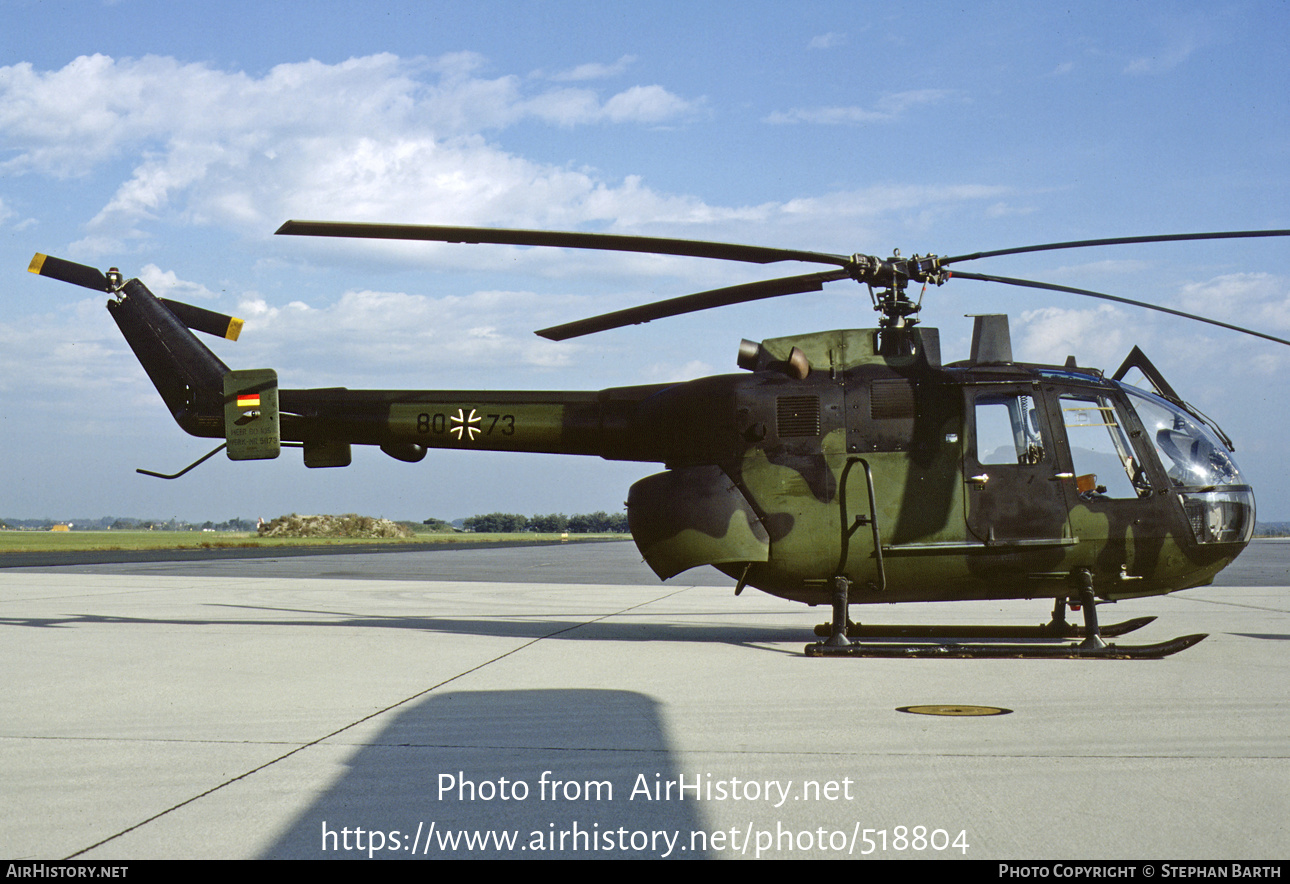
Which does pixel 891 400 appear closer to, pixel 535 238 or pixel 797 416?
pixel 797 416

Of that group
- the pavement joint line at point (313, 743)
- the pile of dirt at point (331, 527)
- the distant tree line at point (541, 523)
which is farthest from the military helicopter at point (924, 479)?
the distant tree line at point (541, 523)

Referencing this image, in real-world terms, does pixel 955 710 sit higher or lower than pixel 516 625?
higher

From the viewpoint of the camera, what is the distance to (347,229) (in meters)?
8.41

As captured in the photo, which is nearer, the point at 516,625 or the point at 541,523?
the point at 516,625

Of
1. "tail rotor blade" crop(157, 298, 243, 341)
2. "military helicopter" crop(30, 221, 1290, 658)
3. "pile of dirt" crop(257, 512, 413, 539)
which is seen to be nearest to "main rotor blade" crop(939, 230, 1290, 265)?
"military helicopter" crop(30, 221, 1290, 658)

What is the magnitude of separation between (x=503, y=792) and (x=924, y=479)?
6.19 metres

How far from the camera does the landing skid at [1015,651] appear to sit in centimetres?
898

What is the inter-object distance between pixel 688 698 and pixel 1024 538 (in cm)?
420

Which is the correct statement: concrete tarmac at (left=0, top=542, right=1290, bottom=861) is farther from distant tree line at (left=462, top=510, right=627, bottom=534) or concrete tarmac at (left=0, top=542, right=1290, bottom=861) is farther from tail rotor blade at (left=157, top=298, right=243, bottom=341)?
distant tree line at (left=462, top=510, right=627, bottom=534)

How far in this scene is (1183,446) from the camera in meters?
9.76

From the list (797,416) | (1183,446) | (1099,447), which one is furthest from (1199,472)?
(797,416)

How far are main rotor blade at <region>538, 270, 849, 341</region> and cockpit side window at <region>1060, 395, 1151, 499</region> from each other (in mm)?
2765

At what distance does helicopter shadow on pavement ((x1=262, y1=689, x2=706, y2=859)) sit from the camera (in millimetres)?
3770

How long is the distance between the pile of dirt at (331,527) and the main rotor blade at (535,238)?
90.7 m
